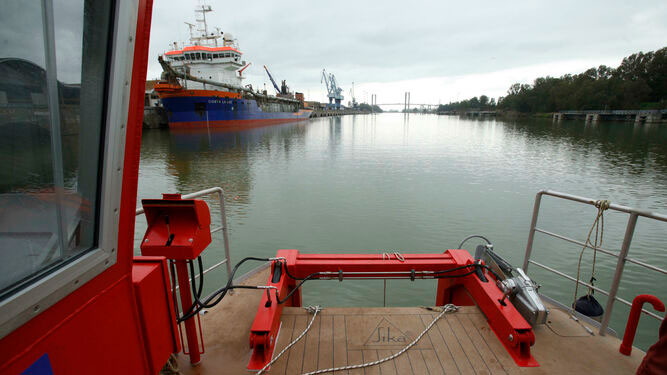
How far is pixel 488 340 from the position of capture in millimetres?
2252

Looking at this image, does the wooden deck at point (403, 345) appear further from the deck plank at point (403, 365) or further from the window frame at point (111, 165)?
the window frame at point (111, 165)

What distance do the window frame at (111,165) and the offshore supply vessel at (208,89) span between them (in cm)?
2505

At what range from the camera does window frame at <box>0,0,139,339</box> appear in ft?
2.94

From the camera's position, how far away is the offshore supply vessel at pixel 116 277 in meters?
0.81

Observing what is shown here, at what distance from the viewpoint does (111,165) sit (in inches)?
41.2

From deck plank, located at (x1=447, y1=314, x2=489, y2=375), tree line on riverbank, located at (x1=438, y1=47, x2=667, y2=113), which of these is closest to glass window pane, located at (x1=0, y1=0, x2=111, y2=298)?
deck plank, located at (x1=447, y1=314, x2=489, y2=375)

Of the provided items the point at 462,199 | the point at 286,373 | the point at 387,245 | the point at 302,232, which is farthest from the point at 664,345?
the point at 462,199

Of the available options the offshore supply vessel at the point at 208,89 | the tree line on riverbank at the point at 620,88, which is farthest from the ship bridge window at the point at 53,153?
the tree line on riverbank at the point at 620,88

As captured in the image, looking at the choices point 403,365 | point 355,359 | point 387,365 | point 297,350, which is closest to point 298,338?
point 297,350

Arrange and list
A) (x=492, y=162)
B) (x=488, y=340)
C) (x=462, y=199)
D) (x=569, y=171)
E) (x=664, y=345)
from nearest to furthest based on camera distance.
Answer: (x=664, y=345) < (x=488, y=340) < (x=462, y=199) < (x=569, y=171) < (x=492, y=162)

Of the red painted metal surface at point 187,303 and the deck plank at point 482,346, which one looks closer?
the red painted metal surface at point 187,303

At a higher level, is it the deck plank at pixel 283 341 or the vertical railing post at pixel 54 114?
the vertical railing post at pixel 54 114

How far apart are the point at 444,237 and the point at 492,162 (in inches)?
389

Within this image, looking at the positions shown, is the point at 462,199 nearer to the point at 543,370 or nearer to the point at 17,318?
the point at 543,370
